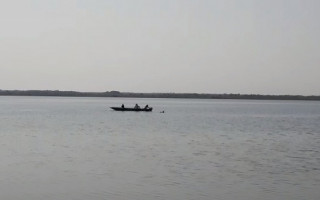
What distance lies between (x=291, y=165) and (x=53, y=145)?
582 inches

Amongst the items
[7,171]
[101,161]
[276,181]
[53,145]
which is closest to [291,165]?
[276,181]

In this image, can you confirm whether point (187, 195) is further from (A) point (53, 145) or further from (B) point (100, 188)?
(A) point (53, 145)

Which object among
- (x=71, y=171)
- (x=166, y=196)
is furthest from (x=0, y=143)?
(x=166, y=196)

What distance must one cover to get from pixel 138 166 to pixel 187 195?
640 centimetres

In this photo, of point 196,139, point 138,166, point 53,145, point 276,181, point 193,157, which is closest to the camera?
point 276,181

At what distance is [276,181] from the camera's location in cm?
2038

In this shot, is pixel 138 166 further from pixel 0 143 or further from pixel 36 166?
pixel 0 143

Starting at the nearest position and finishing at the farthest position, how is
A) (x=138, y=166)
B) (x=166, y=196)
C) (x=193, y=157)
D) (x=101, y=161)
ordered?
(x=166, y=196), (x=138, y=166), (x=101, y=161), (x=193, y=157)

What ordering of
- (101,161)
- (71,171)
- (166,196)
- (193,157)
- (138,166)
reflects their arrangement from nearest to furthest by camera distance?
(166,196) < (71,171) < (138,166) < (101,161) < (193,157)

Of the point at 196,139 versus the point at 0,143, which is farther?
the point at 196,139

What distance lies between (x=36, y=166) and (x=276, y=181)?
10124 mm

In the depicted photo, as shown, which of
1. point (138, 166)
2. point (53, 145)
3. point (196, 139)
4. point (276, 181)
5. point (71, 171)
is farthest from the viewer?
point (196, 139)

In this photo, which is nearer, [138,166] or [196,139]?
[138,166]

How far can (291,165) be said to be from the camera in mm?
24953
